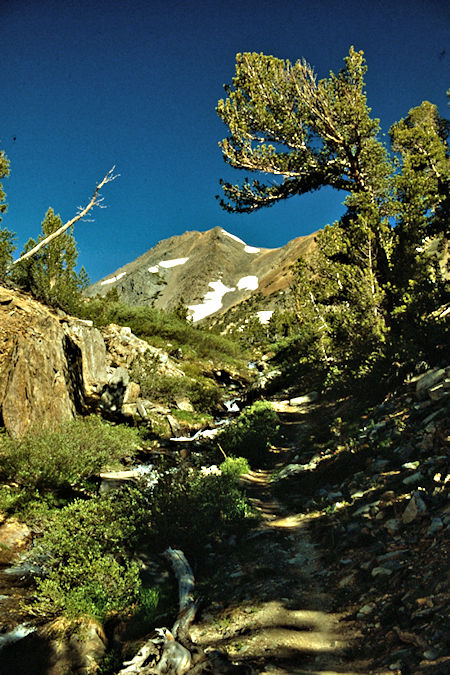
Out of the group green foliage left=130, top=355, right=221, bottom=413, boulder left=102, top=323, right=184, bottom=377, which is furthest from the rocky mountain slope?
green foliage left=130, top=355, right=221, bottom=413

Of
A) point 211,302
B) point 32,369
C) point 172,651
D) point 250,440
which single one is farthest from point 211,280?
point 172,651

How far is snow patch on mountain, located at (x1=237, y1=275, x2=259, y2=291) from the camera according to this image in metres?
152

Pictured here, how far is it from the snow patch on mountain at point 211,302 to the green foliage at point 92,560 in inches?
4862

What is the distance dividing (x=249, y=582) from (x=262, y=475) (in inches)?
207

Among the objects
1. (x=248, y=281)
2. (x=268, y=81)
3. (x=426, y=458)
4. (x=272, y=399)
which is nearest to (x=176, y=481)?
(x=426, y=458)

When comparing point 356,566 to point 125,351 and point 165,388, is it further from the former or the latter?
point 125,351

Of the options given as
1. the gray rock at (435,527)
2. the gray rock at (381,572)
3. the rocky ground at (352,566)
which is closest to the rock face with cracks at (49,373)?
the rocky ground at (352,566)

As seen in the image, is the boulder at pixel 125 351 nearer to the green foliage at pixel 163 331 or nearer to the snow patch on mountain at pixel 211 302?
the green foliage at pixel 163 331

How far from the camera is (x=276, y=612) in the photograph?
433 cm

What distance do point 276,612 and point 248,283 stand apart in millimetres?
156661

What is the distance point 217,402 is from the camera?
22797 millimetres

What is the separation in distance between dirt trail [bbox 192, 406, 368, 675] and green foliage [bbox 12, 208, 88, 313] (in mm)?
17061

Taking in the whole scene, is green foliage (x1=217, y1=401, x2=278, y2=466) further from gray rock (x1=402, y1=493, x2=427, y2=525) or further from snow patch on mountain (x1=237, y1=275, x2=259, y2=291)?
snow patch on mountain (x1=237, y1=275, x2=259, y2=291)

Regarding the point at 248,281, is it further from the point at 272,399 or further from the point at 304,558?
the point at 304,558
